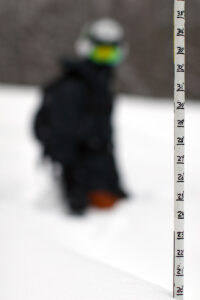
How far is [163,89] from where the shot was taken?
10711mm

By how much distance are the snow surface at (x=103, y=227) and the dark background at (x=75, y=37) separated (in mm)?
4450

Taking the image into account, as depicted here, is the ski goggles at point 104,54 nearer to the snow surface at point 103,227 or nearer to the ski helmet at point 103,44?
the ski helmet at point 103,44

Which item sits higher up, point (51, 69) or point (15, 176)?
point (51, 69)

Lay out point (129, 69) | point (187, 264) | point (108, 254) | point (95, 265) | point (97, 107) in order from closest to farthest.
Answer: point (95, 265)
point (187, 264)
point (108, 254)
point (97, 107)
point (129, 69)

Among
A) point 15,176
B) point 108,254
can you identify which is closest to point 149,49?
point 15,176

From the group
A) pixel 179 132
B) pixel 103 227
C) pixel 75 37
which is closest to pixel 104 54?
pixel 103 227

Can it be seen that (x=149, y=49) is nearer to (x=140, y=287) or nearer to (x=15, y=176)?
(x=15, y=176)

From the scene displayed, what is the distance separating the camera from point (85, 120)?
10.2 ft

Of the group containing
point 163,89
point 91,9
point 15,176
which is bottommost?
point 15,176

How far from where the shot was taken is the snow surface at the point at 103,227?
50.3 inches

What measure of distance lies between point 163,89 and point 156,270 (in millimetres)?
9156

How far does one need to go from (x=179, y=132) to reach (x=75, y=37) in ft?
38.9

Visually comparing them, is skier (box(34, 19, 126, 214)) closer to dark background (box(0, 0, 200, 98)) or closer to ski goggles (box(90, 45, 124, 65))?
ski goggles (box(90, 45, 124, 65))

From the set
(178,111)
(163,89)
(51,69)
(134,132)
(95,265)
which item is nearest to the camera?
(178,111)
